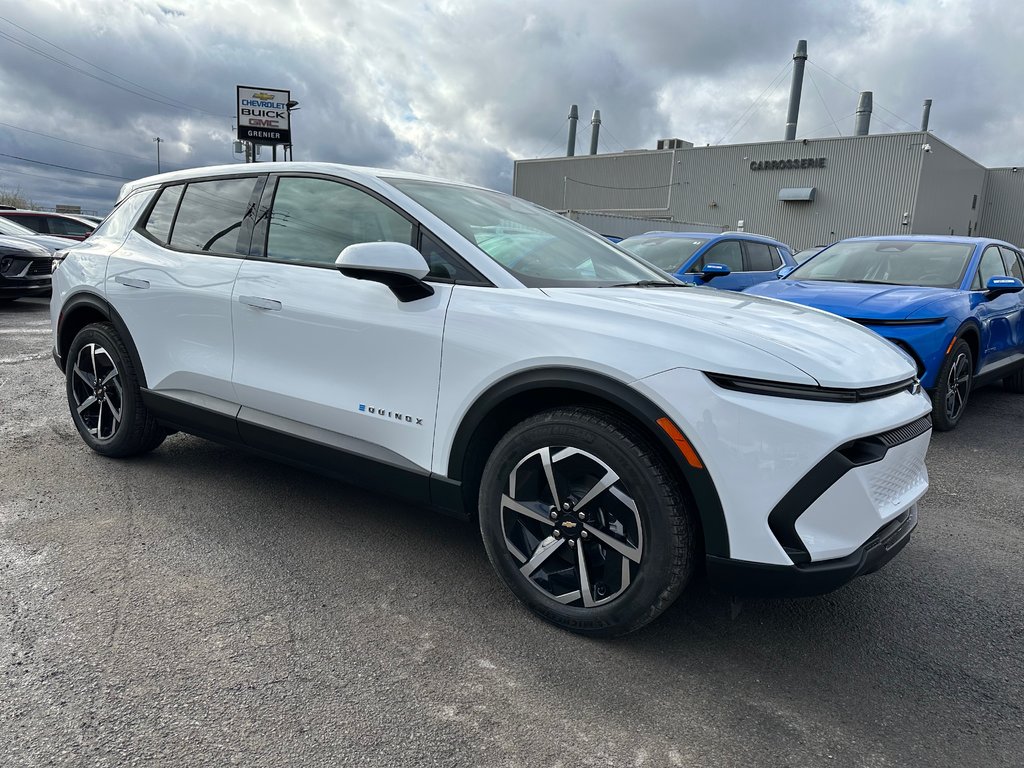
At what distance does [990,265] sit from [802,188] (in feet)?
104

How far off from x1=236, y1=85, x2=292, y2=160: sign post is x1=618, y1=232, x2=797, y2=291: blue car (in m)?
33.2

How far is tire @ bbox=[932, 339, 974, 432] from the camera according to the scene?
5.16 metres

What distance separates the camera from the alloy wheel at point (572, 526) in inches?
88.8

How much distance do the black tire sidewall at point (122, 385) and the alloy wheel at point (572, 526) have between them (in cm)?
245

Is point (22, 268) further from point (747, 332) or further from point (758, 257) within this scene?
point (747, 332)

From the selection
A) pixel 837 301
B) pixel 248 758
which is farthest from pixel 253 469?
pixel 837 301

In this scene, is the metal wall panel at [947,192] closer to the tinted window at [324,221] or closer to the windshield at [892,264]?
the windshield at [892,264]

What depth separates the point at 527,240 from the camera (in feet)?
9.98

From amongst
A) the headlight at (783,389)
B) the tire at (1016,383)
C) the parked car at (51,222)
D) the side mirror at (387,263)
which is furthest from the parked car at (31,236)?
the tire at (1016,383)

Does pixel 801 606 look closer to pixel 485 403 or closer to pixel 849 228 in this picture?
pixel 485 403

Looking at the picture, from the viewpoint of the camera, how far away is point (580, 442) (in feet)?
7.47

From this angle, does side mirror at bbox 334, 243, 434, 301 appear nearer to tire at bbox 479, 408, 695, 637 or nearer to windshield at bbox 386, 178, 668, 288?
windshield at bbox 386, 178, 668, 288

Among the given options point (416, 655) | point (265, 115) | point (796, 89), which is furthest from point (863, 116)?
point (416, 655)

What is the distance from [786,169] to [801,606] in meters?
37.4
